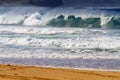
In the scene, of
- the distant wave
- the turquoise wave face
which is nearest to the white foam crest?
the distant wave

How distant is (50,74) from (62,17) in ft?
70.6

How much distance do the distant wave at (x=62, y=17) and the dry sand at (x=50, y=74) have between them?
16656 mm

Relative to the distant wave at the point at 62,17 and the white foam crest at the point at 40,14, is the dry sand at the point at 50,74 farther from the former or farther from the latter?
the white foam crest at the point at 40,14

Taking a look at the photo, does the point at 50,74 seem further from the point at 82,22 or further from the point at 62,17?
the point at 62,17

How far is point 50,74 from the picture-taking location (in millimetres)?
9266

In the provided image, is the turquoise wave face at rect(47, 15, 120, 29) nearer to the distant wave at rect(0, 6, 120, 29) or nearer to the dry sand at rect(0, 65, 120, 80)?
the distant wave at rect(0, 6, 120, 29)

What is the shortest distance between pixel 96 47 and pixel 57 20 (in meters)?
15.3

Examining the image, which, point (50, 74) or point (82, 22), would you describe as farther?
point (82, 22)

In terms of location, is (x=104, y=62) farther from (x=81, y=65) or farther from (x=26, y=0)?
(x=26, y=0)

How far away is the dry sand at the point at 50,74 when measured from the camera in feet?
28.8

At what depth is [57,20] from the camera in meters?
29.4

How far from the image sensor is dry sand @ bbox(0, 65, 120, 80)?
878 cm

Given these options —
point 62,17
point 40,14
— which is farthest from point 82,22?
point 40,14

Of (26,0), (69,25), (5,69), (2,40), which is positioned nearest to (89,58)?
(5,69)
